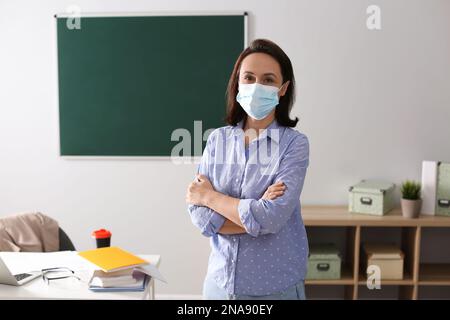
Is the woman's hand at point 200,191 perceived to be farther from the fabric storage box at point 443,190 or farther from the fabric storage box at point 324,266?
the fabric storage box at point 443,190

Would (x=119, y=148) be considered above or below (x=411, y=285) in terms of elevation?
above

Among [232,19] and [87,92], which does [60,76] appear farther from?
[232,19]

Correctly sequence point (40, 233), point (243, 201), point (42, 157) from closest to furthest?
point (243, 201), point (40, 233), point (42, 157)

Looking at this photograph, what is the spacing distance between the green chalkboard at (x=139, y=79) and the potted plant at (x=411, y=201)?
1288mm

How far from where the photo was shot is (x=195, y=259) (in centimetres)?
323

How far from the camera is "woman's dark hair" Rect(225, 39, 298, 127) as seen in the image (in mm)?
1503

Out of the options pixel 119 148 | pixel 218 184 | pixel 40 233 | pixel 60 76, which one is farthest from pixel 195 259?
pixel 218 184

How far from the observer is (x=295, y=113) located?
3.04m

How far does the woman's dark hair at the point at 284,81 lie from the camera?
1503 mm

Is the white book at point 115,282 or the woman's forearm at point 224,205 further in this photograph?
the white book at point 115,282

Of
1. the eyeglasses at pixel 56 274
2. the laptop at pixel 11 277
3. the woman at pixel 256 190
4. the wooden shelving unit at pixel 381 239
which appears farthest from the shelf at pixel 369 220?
the laptop at pixel 11 277

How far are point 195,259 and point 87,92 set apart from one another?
1.40 m

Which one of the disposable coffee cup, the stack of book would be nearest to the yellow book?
the stack of book

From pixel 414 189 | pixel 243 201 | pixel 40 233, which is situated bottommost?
pixel 40 233
